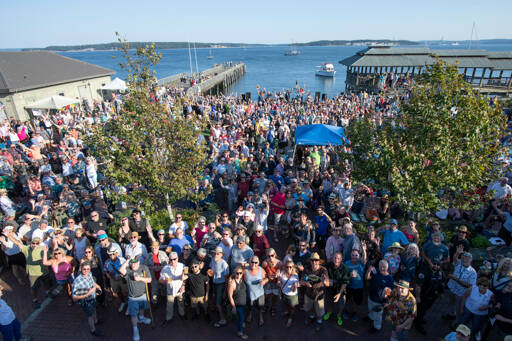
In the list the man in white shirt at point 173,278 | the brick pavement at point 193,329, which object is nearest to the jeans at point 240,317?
the brick pavement at point 193,329

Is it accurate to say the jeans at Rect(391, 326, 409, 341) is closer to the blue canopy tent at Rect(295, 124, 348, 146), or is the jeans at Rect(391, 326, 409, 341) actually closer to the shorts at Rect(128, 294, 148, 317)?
the shorts at Rect(128, 294, 148, 317)

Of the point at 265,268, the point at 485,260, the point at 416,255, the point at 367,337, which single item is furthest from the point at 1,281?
the point at 485,260

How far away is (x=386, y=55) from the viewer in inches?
1391

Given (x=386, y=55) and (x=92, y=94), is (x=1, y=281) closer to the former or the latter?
(x=92, y=94)

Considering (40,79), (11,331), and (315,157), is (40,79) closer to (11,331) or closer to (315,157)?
(315,157)

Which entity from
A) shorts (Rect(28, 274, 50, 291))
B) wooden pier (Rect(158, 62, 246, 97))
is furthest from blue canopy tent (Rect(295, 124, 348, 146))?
wooden pier (Rect(158, 62, 246, 97))

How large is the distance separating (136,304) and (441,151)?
6900 millimetres

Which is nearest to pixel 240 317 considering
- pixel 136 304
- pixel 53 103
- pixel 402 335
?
pixel 136 304

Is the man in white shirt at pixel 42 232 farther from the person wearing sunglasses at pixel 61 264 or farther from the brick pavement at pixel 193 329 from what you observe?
the brick pavement at pixel 193 329

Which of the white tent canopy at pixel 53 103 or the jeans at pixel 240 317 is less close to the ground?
the white tent canopy at pixel 53 103

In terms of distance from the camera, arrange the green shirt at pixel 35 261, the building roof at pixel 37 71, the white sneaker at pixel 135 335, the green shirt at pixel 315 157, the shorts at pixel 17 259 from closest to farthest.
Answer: the white sneaker at pixel 135 335 < the green shirt at pixel 35 261 < the shorts at pixel 17 259 < the green shirt at pixel 315 157 < the building roof at pixel 37 71

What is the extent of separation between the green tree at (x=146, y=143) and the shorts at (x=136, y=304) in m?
2.31

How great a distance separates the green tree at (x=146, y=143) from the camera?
6.82 meters

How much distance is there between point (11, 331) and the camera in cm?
503
